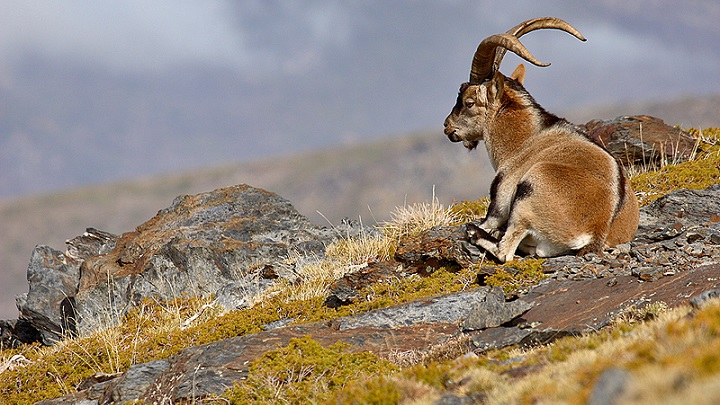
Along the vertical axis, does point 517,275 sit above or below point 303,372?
above

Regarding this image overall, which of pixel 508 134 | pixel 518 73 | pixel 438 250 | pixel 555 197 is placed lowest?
pixel 438 250

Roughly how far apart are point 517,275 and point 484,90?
4.24 metres

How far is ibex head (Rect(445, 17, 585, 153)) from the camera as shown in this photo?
482 inches

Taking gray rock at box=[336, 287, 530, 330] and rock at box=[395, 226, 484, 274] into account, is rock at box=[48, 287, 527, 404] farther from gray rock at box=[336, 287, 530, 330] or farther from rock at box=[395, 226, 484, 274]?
rock at box=[395, 226, 484, 274]

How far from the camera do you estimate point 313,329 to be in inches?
347

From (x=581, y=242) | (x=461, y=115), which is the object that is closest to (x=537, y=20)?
(x=461, y=115)

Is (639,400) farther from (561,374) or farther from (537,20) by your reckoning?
(537,20)

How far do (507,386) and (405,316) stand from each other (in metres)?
3.92

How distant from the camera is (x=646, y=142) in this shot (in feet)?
53.9

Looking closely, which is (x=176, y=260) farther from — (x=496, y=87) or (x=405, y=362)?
(x=405, y=362)

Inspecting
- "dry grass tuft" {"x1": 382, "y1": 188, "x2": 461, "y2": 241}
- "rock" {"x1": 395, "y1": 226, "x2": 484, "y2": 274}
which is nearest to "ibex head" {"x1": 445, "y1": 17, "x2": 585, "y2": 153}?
"dry grass tuft" {"x1": 382, "y1": 188, "x2": 461, "y2": 241}

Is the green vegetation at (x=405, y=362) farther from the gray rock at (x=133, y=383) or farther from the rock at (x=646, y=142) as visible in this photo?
the gray rock at (x=133, y=383)

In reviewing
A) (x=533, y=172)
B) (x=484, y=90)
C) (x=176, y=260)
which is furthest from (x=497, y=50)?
(x=176, y=260)

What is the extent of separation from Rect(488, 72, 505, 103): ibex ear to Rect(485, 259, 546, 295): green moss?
145 inches
